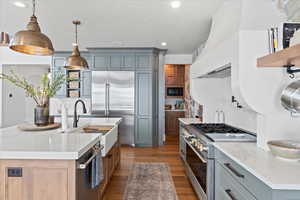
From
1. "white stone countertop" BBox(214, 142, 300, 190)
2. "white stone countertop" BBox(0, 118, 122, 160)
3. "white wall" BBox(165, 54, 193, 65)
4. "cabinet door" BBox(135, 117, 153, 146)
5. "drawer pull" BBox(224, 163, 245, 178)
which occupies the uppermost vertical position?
"white wall" BBox(165, 54, 193, 65)

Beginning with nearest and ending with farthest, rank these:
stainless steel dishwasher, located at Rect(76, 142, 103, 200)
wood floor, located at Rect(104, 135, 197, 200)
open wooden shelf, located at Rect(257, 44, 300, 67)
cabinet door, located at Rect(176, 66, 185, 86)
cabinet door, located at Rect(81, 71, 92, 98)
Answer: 1. open wooden shelf, located at Rect(257, 44, 300, 67)
2. stainless steel dishwasher, located at Rect(76, 142, 103, 200)
3. wood floor, located at Rect(104, 135, 197, 200)
4. cabinet door, located at Rect(81, 71, 92, 98)
5. cabinet door, located at Rect(176, 66, 185, 86)

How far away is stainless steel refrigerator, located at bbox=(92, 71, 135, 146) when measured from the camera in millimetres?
5438

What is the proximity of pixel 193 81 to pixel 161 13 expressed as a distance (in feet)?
4.21

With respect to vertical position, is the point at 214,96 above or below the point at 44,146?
above

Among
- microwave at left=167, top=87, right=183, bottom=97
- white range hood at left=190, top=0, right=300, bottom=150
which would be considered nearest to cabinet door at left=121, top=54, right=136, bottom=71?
microwave at left=167, top=87, right=183, bottom=97

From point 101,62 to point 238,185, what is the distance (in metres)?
4.82

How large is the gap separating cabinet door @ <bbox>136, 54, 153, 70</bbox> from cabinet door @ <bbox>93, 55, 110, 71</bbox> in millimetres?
842

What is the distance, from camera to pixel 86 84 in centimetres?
582

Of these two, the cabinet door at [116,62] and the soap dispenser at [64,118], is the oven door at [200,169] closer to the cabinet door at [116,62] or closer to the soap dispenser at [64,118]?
the soap dispenser at [64,118]

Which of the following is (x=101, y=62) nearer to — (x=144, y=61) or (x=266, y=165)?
(x=144, y=61)

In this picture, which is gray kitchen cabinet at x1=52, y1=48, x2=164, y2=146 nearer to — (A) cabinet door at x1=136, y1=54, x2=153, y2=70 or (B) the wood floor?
(A) cabinet door at x1=136, y1=54, x2=153, y2=70

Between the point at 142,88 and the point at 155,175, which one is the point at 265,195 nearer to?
the point at 155,175

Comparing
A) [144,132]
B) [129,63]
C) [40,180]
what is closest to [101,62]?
[129,63]

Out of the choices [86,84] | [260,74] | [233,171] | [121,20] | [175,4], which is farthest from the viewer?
[86,84]
